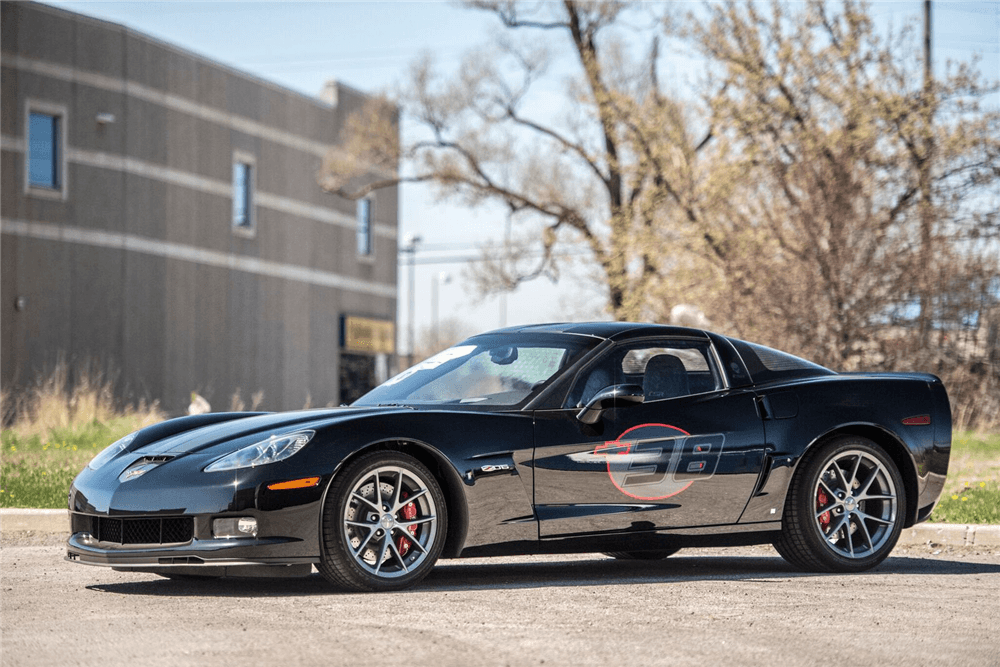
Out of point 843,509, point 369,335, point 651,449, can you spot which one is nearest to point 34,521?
point 651,449

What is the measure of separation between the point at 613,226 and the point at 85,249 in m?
13.5

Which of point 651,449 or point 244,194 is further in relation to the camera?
point 244,194

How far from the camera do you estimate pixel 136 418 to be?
18078mm

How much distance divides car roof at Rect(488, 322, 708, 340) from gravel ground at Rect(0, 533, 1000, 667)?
1357mm

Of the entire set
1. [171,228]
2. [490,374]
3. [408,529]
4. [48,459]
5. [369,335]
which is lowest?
[408,529]

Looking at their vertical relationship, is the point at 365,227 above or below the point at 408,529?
above

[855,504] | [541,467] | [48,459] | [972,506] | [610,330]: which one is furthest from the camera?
[48,459]

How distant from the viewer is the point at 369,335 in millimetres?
44312

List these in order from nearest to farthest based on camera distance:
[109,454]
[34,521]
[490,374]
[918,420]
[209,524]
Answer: [209,524] → [109,454] → [490,374] → [918,420] → [34,521]

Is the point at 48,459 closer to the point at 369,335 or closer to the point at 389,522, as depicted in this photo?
the point at 389,522

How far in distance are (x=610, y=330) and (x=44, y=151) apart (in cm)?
2632

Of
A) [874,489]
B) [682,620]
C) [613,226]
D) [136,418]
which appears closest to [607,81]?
[613,226]

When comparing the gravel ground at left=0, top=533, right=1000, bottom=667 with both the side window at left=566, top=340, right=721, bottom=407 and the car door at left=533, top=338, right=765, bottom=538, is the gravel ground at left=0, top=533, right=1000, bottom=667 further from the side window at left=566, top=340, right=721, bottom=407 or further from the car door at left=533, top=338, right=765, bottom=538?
the side window at left=566, top=340, right=721, bottom=407

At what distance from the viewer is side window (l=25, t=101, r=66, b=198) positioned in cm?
3094
